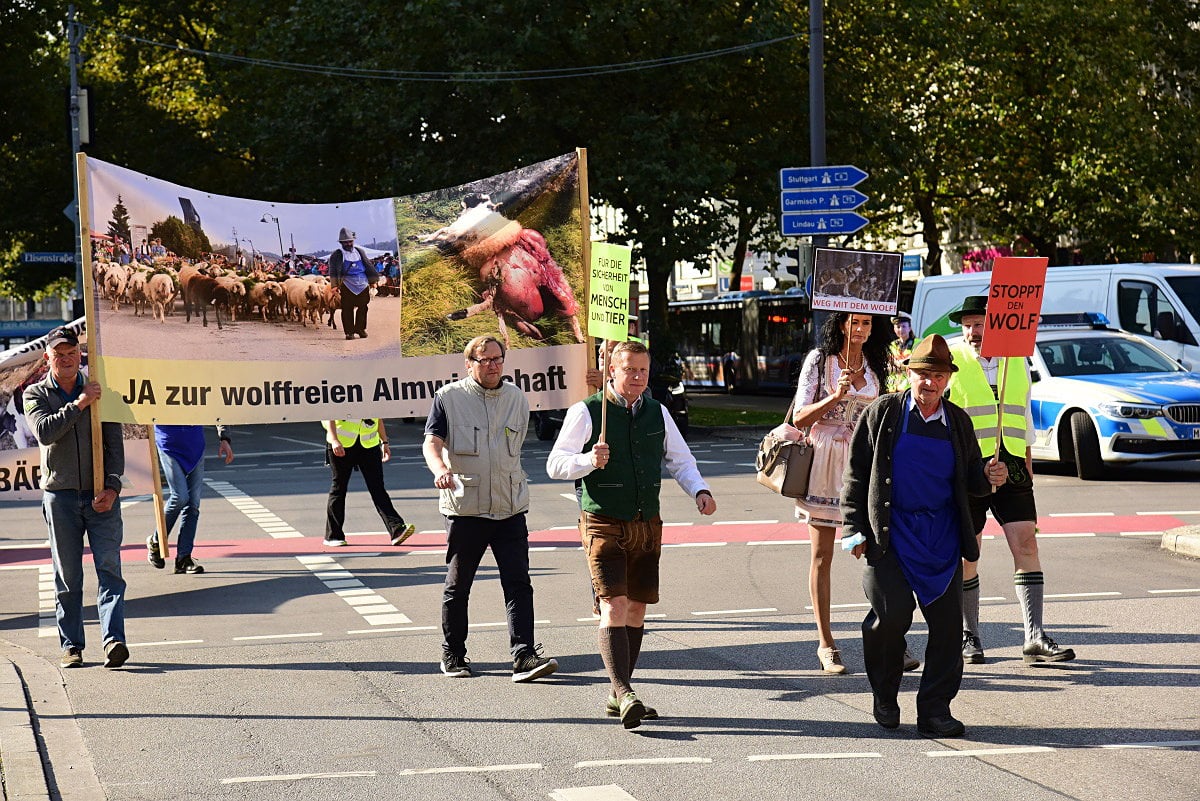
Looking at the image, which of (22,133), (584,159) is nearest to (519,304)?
(584,159)

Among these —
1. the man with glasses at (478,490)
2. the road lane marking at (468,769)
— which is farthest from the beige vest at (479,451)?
the road lane marking at (468,769)

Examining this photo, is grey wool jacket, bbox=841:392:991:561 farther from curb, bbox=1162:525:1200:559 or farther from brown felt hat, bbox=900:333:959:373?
curb, bbox=1162:525:1200:559

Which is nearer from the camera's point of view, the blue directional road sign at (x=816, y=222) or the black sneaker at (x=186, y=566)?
the black sneaker at (x=186, y=566)

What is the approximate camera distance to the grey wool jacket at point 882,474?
7.26m

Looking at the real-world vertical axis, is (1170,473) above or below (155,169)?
below

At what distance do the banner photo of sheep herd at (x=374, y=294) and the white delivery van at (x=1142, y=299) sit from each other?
13672mm

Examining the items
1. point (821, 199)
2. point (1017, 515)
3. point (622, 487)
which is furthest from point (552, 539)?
point (821, 199)

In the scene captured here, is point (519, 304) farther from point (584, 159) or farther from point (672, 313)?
point (672, 313)

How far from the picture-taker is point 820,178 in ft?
72.7

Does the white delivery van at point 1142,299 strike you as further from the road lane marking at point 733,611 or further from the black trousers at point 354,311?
the black trousers at point 354,311

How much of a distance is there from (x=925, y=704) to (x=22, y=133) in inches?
1609

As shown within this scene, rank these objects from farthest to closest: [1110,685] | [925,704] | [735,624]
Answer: [735,624] < [1110,685] < [925,704]

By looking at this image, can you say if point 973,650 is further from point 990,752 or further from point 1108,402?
point 1108,402

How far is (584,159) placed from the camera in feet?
32.8
